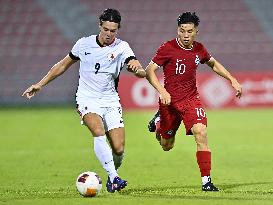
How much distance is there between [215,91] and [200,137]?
56.2ft

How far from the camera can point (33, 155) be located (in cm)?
1489

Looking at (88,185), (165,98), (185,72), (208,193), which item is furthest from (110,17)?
(208,193)

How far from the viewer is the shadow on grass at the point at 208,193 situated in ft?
29.5

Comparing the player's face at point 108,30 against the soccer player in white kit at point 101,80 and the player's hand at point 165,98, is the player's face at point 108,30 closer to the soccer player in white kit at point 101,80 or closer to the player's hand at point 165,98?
the soccer player in white kit at point 101,80

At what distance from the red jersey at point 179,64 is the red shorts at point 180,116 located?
112 millimetres

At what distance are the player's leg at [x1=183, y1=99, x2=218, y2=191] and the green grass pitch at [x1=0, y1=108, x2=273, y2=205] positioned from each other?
0.64ft

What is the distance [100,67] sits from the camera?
999 centimetres

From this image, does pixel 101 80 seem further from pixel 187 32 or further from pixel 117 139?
pixel 187 32

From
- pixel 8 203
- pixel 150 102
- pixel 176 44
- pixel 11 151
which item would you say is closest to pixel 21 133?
pixel 11 151

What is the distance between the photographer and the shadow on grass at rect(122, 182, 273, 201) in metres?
8.99

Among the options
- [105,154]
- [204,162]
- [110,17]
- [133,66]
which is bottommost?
[204,162]

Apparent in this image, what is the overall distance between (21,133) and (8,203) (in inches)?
435

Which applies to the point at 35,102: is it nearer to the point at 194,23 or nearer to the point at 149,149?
the point at 149,149

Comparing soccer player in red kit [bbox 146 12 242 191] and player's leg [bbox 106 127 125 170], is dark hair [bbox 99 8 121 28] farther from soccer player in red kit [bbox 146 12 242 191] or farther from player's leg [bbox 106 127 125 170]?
player's leg [bbox 106 127 125 170]
